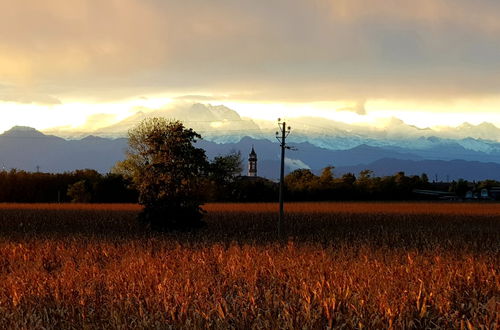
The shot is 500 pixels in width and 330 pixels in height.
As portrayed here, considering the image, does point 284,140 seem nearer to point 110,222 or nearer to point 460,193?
point 110,222

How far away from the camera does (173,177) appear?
3278 cm

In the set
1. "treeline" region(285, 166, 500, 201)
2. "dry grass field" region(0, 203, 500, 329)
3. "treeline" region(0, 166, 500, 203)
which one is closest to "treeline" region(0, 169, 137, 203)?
"treeline" region(0, 166, 500, 203)

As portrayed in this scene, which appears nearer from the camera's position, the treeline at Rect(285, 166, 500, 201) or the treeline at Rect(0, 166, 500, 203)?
the treeline at Rect(0, 166, 500, 203)

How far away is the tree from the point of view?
32.8m

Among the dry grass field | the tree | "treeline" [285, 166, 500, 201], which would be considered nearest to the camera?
the dry grass field

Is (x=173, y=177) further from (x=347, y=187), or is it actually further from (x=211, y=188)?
(x=347, y=187)

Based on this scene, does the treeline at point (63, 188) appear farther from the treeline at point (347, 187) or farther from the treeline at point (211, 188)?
the treeline at point (347, 187)

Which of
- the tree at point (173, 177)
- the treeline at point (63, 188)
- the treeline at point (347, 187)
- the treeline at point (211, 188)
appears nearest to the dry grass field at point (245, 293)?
the tree at point (173, 177)

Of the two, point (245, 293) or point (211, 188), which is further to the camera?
point (211, 188)

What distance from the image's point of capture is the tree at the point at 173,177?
32812 mm

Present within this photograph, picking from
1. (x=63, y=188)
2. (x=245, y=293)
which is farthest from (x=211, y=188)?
(x=245, y=293)

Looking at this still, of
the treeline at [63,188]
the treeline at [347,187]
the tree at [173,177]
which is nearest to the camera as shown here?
the tree at [173,177]

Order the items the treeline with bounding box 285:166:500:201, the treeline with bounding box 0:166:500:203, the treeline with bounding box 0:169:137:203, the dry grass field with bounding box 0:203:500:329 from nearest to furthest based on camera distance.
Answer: the dry grass field with bounding box 0:203:500:329
the treeline with bounding box 0:169:137:203
the treeline with bounding box 0:166:500:203
the treeline with bounding box 285:166:500:201

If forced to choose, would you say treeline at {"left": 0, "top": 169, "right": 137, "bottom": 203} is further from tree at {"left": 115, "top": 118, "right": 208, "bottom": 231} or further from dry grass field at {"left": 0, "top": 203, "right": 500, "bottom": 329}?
dry grass field at {"left": 0, "top": 203, "right": 500, "bottom": 329}
